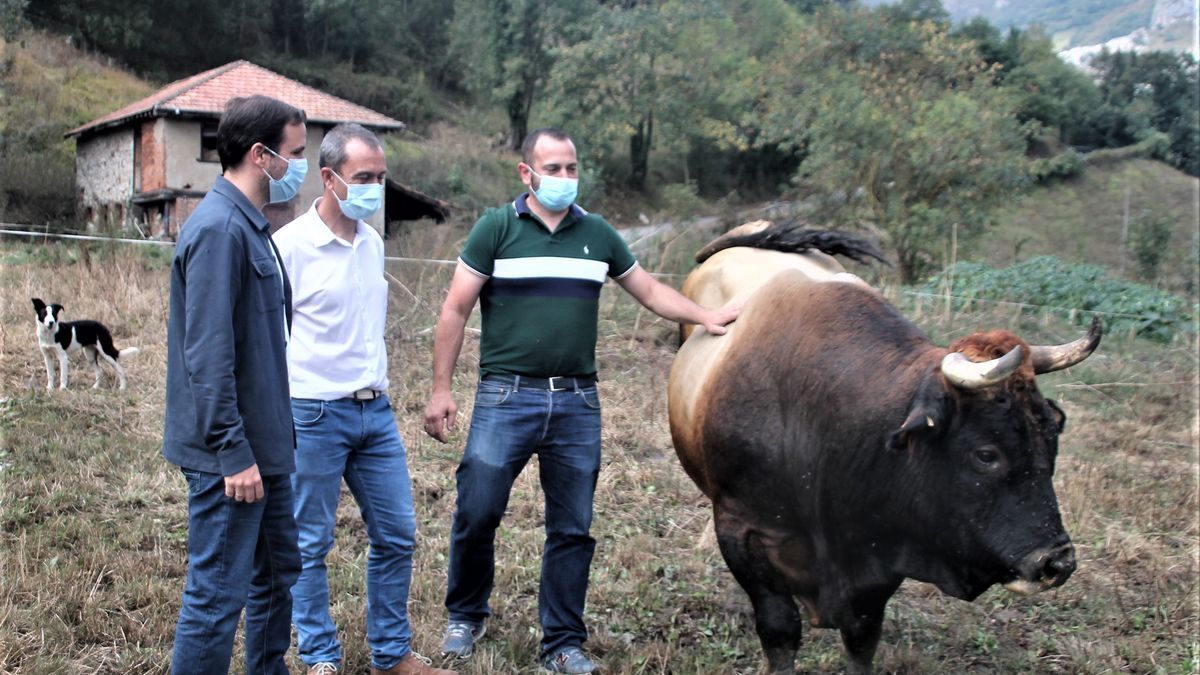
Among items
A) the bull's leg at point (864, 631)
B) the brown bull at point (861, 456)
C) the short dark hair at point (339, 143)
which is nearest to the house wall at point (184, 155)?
the short dark hair at point (339, 143)

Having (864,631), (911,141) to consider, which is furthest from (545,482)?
→ (911,141)

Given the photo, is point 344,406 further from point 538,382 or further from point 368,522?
point 538,382

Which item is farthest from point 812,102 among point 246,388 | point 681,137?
point 246,388

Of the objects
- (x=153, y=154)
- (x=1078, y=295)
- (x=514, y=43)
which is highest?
(x=514, y=43)

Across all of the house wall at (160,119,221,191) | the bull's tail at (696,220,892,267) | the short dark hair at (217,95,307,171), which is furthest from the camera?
the house wall at (160,119,221,191)

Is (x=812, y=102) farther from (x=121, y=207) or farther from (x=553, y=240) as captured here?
(x=553, y=240)

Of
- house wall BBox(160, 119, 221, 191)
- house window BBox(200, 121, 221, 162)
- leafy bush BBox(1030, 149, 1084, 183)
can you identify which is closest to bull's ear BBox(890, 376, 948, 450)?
house wall BBox(160, 119, 221, 191)

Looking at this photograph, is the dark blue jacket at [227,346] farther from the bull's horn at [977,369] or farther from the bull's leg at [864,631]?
the bull's leg at [864,631]

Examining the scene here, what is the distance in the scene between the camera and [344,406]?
4062 millimetres

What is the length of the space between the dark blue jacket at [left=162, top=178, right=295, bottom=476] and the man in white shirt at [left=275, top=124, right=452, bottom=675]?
0.65 m

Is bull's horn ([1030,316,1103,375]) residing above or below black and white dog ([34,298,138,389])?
above

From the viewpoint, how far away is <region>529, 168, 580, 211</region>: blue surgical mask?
445cm

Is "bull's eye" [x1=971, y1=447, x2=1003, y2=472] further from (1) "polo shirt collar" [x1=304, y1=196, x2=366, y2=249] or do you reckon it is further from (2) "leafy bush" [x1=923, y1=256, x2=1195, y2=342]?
(2) "leafy bush" [x1=923, y1=256, x2=1195, y2=342]

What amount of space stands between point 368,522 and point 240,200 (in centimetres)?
155
